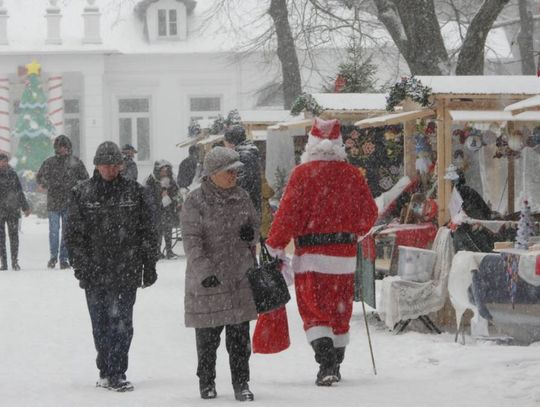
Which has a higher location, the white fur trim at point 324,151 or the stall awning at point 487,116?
the stall awning at point 487,116

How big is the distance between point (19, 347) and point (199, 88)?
30.4 meters

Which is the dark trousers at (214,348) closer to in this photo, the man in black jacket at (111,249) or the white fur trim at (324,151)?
the man in black jacket at (111,249)

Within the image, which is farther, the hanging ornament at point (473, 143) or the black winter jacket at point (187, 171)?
the black winter jacket at point (187, 171)

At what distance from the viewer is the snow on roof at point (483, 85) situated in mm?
12383

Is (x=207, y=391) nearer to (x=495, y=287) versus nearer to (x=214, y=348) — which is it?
(x=214, y=348)

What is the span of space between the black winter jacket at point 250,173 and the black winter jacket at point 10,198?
7596 millimetres

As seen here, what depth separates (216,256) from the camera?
785 cm

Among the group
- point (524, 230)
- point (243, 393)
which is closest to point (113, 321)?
point (243, 393)

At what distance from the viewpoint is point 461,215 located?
11523mm

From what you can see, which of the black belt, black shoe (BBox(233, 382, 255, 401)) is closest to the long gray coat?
black shoe (BBox(233, 382, 255, 401))

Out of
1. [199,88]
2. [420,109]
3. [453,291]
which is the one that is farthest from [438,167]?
[199,88]

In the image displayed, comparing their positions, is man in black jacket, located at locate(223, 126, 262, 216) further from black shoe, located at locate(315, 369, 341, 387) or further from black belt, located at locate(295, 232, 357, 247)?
black shoe, located at locate(315, 369, 341, 387)

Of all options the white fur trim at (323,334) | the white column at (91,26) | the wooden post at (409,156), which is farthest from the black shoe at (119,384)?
the white column at (91,26)

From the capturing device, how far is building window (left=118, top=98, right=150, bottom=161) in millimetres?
40875
